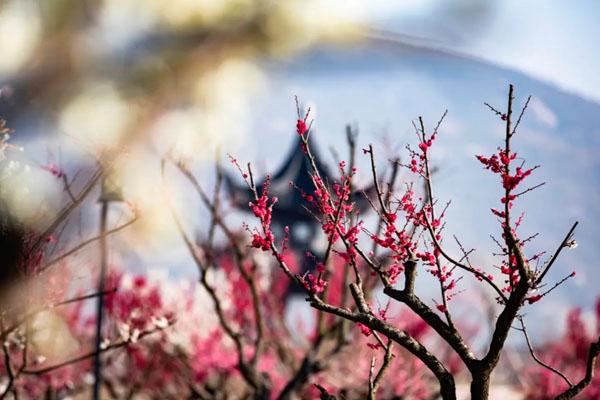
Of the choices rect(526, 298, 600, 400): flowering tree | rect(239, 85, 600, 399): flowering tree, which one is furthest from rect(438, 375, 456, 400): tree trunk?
rect(526, 298, 600, 400): flowering tree

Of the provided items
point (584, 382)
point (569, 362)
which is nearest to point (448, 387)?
point (584, 382)

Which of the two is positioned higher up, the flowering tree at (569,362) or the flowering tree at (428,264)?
the flowering tree at (569,362)

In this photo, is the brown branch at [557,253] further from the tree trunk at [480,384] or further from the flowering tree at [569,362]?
the flowering tree at [569,362]

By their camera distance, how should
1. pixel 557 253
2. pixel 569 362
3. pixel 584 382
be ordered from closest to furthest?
1. pixel 557 253
2. pixel 584 382
3. pixel 569 362

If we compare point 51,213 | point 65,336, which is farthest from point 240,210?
point 51,213

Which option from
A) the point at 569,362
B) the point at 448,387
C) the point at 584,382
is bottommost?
the point at 448,387

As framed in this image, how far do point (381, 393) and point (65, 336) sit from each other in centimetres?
A: 568

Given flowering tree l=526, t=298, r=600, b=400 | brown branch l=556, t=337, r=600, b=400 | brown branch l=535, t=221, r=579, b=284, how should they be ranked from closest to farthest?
1. brown branch l=535, t=221, r=579, b=284
2. brown branch l=556, t=337, r=600, b=400
3. flowering tree l=526, t=298, r=600, b=400

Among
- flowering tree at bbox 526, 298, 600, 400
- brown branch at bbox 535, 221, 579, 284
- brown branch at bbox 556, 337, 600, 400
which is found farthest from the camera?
flowering tree at bbox 526, 298, 600, 400

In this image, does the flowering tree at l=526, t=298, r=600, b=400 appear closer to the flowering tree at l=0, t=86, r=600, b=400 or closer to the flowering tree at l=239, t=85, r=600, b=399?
the flowering tree at l=0, t=86, r=600, b=400

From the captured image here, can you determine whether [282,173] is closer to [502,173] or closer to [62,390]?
[62,390]

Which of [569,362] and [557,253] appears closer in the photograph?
[557,253]

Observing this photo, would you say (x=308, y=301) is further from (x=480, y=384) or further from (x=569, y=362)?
(x=569, y=362)

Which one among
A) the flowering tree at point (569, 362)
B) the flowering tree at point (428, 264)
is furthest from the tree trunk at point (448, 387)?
the flowering tree at point (569, 362)
